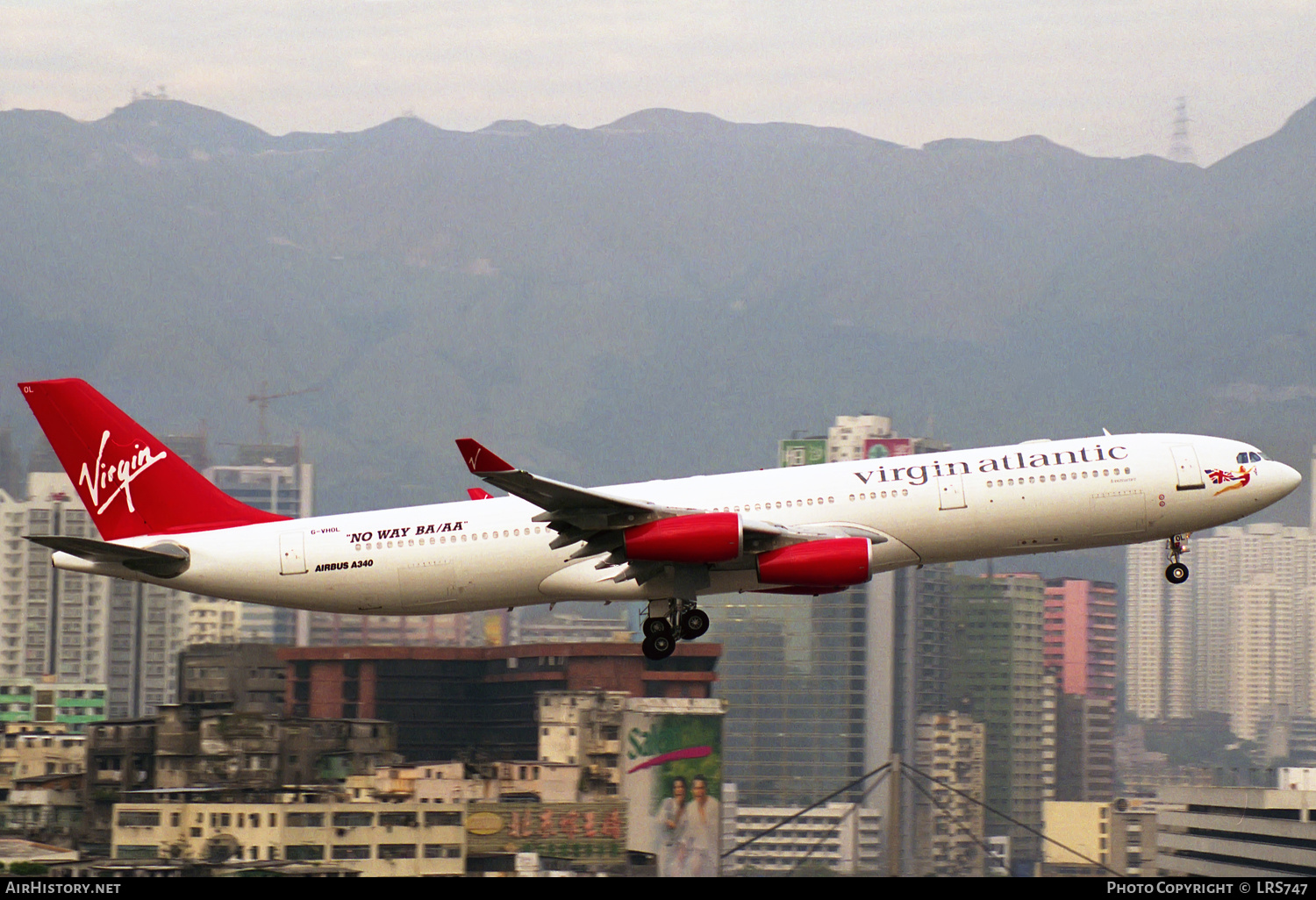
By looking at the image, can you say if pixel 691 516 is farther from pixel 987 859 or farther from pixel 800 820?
pixel 987 859

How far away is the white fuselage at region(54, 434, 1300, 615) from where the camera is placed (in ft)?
133

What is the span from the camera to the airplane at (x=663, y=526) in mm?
40406

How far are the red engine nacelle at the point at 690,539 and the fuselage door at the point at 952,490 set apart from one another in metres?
5.03

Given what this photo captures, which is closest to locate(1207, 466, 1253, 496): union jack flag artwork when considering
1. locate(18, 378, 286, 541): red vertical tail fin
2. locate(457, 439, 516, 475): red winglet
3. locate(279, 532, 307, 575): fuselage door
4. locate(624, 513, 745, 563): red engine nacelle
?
locate(624, 513, 745, 563): red engine nacelle

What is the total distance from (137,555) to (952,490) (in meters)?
20.4

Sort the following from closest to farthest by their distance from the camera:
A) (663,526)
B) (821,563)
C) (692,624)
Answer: (821,563) < (663,526) < (692,624)

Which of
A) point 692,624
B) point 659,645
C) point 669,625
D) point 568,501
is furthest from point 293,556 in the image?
point 692,624

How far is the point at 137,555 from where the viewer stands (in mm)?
41375

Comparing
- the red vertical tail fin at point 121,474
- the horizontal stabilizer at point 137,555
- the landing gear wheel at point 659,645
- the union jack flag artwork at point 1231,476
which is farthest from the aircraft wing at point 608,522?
the horizontal stabilizer at point 137,555

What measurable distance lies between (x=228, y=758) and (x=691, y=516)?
79554 millimetres

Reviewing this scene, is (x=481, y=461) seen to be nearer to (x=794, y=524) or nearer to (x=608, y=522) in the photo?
(x=608, y=522)

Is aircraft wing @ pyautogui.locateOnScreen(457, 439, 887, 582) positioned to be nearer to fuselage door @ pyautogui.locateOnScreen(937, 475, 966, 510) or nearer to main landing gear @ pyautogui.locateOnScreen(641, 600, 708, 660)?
main landing gear @ pyautogui.locateOnScreen(641, 600, 708, 660)

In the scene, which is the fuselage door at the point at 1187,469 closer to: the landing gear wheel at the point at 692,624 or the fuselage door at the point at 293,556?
the landing gear wheel at the point at 692,624
